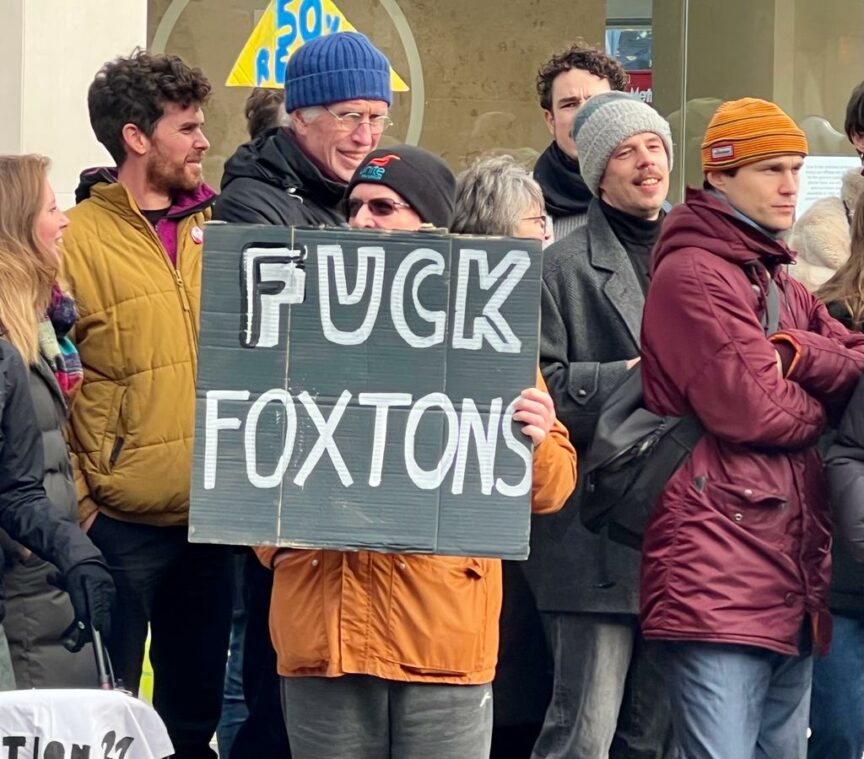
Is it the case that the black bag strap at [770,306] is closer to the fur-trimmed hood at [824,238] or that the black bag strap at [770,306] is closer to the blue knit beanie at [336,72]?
the blue knit beanie at [336,72]

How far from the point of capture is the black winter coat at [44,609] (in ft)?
15.4

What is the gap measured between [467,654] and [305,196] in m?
1.52

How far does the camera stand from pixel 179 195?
5535 mm

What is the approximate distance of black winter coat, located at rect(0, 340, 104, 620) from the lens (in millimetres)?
4492

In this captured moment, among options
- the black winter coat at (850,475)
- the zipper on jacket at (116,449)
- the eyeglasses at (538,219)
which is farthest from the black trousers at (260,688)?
the black winter coat at (850,475)

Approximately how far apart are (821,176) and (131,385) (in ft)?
16.6

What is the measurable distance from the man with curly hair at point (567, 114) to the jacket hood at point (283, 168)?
0.82 metres

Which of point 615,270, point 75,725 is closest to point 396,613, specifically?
point 75,725

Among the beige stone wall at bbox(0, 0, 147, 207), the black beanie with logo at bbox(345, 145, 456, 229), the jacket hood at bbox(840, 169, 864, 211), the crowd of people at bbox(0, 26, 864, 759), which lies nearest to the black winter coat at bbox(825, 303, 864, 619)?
the crowd of people at bbox(0, 26, 864, 759)

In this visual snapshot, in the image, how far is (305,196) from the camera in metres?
5.07

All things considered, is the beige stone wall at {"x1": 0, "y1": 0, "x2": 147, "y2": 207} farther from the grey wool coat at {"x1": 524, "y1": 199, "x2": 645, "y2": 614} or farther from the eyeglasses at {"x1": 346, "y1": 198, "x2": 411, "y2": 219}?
the eyeglasses at {"x1": 346, "y1": 198, "x2": 411, "y2": 219}

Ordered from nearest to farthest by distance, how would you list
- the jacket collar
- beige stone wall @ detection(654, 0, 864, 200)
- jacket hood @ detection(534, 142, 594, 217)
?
the jacket collar
jacket hood @ detection(534, 142, 594, 217)
beige stone wall @ detection(654, 0, 864, 200)

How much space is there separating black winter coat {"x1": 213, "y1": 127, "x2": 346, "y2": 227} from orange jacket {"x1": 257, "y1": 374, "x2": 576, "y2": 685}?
1116 millimetres

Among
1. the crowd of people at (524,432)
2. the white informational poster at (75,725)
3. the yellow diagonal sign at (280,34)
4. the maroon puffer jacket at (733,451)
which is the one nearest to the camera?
the white informational poster at (75,725)
